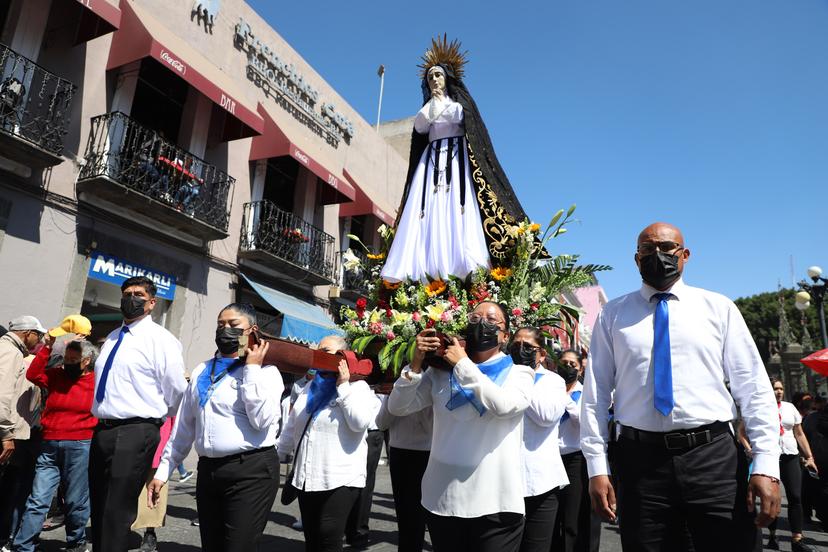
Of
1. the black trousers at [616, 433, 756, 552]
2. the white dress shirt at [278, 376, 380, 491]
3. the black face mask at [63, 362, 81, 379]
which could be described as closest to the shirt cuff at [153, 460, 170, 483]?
the white dress shirt at [278, 376, 380, 491]

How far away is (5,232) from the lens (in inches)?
331

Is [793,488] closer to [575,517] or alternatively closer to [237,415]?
[575,517]

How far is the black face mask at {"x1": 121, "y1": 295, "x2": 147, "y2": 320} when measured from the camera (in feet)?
12.8

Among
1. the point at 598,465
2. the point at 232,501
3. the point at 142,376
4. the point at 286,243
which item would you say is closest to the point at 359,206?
the point at 286,243

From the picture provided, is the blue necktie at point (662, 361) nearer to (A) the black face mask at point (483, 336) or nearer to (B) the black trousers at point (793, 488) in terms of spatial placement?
(A) the black face mask at point (483, 336)

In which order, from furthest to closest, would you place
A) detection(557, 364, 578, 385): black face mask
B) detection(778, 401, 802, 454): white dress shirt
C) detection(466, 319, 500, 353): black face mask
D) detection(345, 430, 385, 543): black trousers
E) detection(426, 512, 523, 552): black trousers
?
detection(778, 401, 802, 454): white dress shirt, detection(345, 430, 385, 543): black trousers, detection(557, 364, 578, 385): black face mask, detection(466, 319, 500, 353): black face mask, detection(426, 512, 523, 552): black trousers

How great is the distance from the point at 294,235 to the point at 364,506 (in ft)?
28.7

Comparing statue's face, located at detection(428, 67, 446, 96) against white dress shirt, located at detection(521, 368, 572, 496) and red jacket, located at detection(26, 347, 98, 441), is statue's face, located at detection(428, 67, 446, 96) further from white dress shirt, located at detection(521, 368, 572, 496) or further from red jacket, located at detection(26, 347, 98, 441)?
red jacket, located at detection(26, 347, 98, 441)

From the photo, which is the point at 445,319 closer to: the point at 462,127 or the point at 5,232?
the point at 462,127

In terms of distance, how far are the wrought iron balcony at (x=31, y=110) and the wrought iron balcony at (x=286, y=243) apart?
4.56 metres

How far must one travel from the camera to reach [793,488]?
22.0ft

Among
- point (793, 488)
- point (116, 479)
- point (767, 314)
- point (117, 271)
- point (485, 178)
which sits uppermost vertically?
point (767, 314)

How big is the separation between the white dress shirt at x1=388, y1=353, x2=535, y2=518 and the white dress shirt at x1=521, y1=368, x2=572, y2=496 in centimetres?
102

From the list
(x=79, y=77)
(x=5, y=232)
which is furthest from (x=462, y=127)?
(x=79, y=77)
